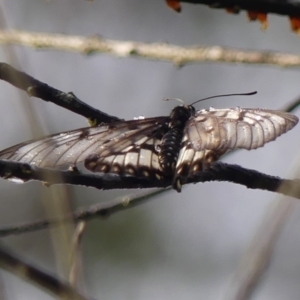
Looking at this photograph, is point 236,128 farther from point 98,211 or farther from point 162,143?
point 98,211

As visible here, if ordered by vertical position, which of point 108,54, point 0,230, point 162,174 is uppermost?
point 108,54

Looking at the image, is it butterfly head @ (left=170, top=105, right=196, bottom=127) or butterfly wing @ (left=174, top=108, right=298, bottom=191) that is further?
butterfly head @ (left=170, top=105, right=196, bottom=127)

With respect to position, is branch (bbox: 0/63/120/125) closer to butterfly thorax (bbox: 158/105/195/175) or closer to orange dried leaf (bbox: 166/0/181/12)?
butterfly thorax (bbox: 158/105/195/175)

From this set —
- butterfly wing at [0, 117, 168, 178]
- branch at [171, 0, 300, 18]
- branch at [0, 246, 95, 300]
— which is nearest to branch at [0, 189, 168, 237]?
butterfly wing at [0, 117, 168, 178]

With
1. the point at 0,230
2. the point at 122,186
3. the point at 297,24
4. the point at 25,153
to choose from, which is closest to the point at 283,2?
the point at 297,24

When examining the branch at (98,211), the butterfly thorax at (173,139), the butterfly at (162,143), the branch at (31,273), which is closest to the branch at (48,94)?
the butterfly at (162,143)

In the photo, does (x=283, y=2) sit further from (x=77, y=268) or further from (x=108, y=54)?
(x=77, y=268)
